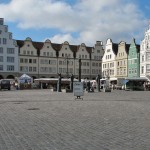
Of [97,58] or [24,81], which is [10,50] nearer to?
[97,58]

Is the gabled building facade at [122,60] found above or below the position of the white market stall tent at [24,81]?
above

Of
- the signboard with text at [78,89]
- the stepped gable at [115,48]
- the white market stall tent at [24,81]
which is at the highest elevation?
the stepped gable at [115,48]

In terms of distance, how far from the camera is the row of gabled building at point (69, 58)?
297ft

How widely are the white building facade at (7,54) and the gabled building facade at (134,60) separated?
31249 mm

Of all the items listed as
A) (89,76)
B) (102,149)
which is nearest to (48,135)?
(102,149)

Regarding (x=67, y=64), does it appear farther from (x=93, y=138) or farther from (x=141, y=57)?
(x=93, y=138)

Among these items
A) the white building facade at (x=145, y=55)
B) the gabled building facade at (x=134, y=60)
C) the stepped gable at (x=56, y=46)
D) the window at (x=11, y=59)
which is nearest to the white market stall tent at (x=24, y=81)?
the window at (x=11, y=59)

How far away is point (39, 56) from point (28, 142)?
92746 millimetres

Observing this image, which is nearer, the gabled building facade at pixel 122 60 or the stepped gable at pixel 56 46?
the gabled building facade at pixel 122 60

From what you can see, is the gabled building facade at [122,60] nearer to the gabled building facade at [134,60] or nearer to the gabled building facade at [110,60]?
the gabled building facade at [110,60]

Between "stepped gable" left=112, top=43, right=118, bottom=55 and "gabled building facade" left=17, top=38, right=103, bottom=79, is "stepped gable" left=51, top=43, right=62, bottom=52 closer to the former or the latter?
"gabled building facade" left=17, top=38, right=103, bottom=79

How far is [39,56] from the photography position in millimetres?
100438

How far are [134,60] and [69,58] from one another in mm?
22298

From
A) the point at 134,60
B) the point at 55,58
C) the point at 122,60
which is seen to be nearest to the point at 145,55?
the point at 134,60
